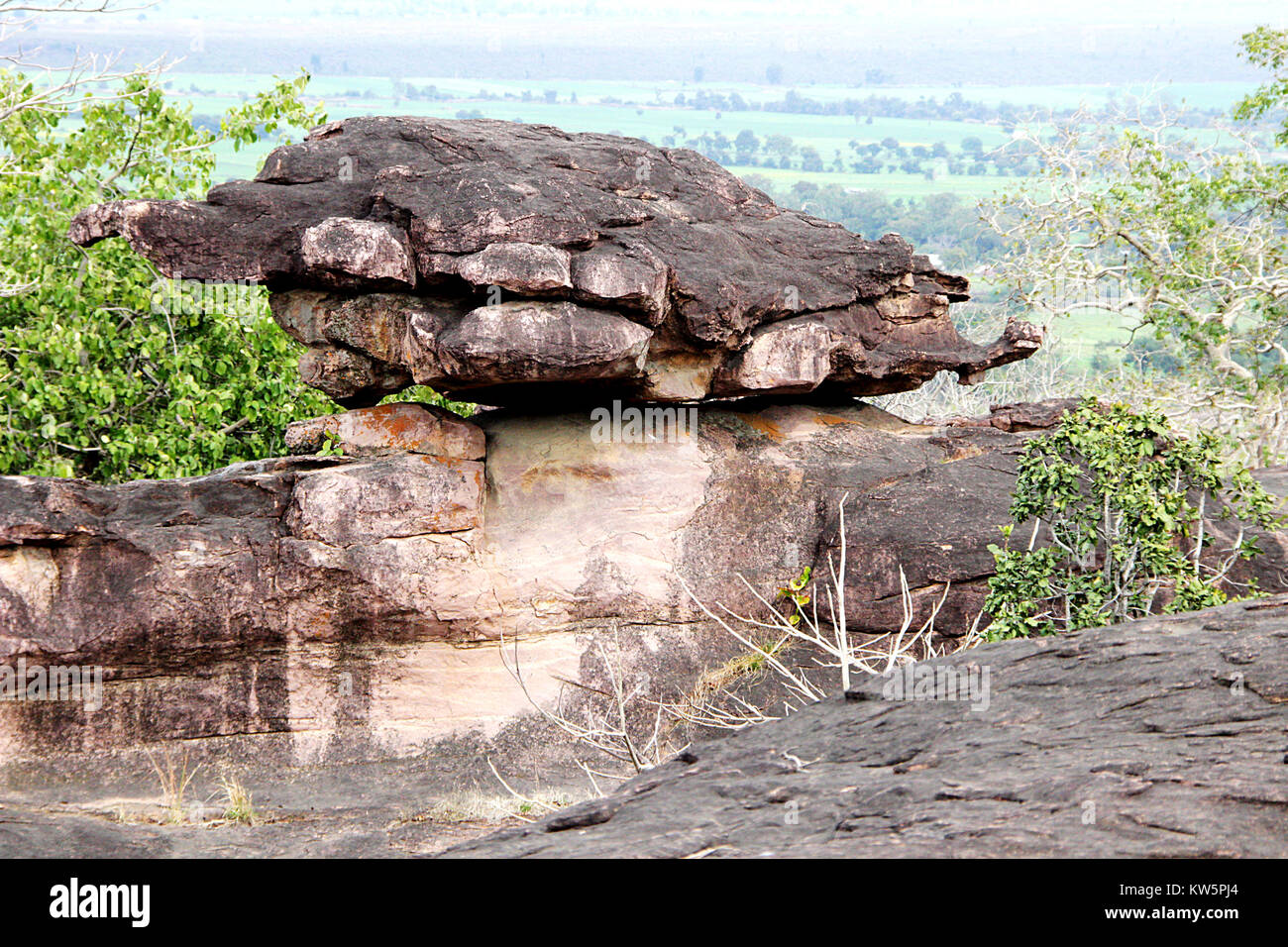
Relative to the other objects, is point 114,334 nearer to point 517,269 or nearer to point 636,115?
point 517,269

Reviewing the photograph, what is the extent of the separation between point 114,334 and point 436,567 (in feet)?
26.0

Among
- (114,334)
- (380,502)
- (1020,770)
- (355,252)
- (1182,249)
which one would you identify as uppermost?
(1182,249)

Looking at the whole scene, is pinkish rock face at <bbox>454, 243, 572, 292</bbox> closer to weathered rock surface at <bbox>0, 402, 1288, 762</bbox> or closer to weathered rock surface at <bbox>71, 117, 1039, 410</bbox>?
weathered rock surface at <bbox>71, 117, 1039, 410</bbox>

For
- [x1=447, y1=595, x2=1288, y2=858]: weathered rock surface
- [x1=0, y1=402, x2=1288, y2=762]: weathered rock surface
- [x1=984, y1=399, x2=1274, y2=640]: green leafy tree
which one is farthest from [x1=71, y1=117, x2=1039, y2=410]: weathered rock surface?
[x1=447, y1=595, x2=1288, y2=858]: weathered rock surface

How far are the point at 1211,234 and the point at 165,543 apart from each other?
17.6 m

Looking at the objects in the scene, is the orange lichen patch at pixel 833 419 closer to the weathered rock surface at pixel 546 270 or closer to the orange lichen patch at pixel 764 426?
the weathered rock surface at pixel 546 270

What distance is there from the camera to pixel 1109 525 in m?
9.93

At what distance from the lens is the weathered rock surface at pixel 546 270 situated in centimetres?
1064

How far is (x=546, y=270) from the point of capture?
34.3ft

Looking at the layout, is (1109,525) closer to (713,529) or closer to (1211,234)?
(713,529)

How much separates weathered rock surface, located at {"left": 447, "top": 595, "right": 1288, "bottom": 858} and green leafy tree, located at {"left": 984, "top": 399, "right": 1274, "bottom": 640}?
2.08m

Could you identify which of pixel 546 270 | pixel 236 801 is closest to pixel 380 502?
pixel 546 270

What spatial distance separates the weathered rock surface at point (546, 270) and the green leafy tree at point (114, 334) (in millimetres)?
4212

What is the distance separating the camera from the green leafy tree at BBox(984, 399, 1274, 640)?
9.63m
